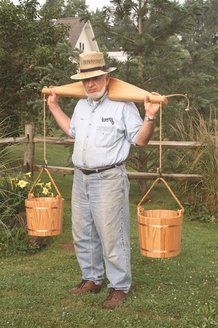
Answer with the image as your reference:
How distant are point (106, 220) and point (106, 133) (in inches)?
27.7

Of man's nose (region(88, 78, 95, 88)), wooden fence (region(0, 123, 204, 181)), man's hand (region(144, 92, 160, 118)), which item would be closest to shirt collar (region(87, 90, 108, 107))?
man's nose (region(88, 78, 95, 88))

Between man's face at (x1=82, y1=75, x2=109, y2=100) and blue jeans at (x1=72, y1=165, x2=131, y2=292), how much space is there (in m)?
0.61

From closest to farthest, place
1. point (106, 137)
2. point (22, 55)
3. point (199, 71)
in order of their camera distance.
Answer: point (106, 137)
point (199, 71)
point (22, 55)

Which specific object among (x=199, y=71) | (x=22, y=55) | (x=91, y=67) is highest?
(x=22, y=55)

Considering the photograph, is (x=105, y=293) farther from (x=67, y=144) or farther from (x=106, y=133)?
(x=67, y=144)

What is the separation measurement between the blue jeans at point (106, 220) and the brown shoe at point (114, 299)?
44 millimetres

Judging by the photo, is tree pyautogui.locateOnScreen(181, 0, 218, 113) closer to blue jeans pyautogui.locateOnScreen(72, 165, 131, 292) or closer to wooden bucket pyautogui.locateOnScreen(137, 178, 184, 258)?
blue jeans pyautogui.locateOnScreen(72, 165, 131, 292)

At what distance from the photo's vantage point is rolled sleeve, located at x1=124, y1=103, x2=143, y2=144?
4.19 m

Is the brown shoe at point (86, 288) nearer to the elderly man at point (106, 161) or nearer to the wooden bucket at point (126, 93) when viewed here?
the elderly man at point (106, 161)

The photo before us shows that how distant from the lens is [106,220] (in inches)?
168

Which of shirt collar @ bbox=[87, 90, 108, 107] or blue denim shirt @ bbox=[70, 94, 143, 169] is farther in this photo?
shirt collar @ bbox=[87, 90, 108, 107]

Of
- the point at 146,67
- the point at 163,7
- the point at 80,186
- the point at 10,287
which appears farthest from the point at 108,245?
the point at 163,7

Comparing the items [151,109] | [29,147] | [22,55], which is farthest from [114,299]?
[22,55]

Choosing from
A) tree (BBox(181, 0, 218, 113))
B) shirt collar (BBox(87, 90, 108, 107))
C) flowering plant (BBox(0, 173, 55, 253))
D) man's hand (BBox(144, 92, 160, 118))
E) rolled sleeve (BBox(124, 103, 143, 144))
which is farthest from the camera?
tree (BBox(181, 0, 218, 113))
